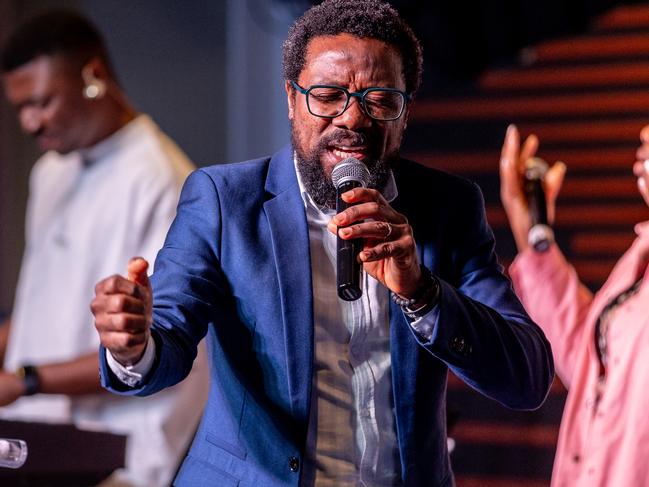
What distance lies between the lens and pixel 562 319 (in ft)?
9.00

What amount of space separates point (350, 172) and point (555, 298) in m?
1.32

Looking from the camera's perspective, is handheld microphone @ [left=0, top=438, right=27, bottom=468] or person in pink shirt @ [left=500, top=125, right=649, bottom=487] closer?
handheld microphone @ [left=0, top=438, right=27, bottom=468]

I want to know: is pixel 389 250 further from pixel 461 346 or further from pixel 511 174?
pixel 511 174

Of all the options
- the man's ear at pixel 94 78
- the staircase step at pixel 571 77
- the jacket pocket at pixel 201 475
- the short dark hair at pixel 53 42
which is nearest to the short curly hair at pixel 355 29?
the jacket pocket at pixel 201 475

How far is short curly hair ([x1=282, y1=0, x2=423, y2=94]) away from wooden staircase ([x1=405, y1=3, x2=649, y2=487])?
3.47 metres

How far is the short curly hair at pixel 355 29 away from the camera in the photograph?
1.70 metres

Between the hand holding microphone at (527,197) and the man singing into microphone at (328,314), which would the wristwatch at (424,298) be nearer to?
the man singing into microphone at (328,314)

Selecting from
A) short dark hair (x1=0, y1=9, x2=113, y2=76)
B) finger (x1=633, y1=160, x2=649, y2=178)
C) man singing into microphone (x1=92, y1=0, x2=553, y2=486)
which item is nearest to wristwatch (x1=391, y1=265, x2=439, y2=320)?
man singing into microphone (x1=92, y1=0, x2=553, y2=486)

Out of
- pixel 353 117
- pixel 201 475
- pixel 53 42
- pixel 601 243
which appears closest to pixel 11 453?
pixel 201 475

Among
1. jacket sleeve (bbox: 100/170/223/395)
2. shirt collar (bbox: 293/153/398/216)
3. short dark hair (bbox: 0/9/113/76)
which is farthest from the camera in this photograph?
short dark hair (bbox: 0/9/113/76)

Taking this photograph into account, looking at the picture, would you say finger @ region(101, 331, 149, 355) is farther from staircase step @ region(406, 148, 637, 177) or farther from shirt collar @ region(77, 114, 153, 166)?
staircase step @ region(406, 148, 637, 177)

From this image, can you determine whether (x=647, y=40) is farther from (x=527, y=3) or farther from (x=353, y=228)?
(x=353, y=228)

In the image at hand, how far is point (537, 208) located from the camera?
2699 millimetres

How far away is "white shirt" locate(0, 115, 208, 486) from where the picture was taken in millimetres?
2693
